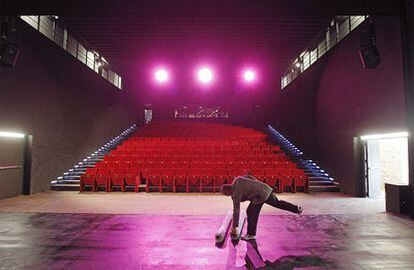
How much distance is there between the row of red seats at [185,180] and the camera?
9447 millimetres

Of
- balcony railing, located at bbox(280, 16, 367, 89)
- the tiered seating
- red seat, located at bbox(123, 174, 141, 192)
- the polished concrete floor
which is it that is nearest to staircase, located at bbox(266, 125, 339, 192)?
the tiered seating

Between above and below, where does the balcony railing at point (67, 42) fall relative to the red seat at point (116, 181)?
above

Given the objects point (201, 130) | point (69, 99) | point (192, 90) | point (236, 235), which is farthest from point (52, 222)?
point (192, 90)

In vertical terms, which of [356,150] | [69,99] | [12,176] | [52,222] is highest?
[69,99]

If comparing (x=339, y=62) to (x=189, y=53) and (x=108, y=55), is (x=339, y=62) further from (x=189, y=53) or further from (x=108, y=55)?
(x=108, y=55)

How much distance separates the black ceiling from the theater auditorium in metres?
0.05

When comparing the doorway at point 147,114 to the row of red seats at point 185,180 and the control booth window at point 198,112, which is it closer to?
the control booth window at point 198,112

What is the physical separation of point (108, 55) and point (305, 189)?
398 inches

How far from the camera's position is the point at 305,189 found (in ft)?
31.2

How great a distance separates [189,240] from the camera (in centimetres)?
459

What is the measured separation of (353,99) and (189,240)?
23.2ft

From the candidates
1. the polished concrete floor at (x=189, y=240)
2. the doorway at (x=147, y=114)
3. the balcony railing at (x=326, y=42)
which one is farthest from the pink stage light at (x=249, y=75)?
the polished concrete floor at (x=189, y=240)

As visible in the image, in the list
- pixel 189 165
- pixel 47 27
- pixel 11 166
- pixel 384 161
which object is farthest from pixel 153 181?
pixel 384 161

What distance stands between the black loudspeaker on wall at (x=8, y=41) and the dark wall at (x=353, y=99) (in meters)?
8.60
